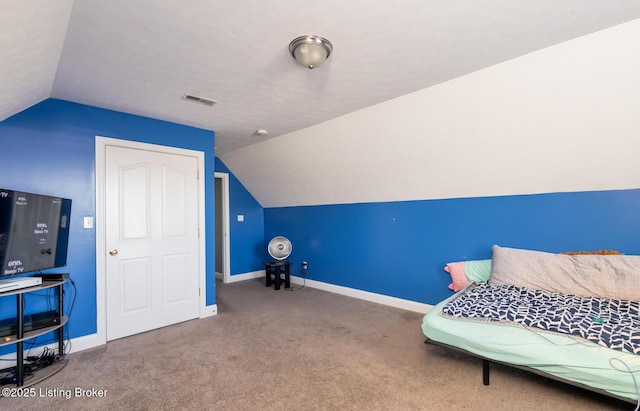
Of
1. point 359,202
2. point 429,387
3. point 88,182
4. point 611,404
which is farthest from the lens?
point 359,202

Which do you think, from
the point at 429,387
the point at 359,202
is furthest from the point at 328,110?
the point at 429,387

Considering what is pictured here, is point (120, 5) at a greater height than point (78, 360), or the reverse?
point (120, 5)

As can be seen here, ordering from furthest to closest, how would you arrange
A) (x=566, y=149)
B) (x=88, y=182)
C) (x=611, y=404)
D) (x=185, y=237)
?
(x=185, y=237)
(x=88, y=182)
(x=566, y=149)
(x=611, y=404)

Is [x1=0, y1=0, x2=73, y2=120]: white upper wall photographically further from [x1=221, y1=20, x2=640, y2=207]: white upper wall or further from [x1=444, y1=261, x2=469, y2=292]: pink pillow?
[x1=444, y1=261, x2=469, y2=292]: pink pillow

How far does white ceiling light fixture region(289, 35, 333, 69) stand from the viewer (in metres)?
1.91

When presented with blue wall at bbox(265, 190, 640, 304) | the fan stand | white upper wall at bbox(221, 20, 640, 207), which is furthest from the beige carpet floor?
white upper wall at bbox(221, 20, 640, 207)

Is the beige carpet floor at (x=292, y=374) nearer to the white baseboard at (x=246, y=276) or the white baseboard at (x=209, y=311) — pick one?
the white baseboard at (x=209, y=311)

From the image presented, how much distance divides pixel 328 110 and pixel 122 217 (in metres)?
2.53

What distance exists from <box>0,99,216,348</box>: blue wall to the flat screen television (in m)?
0.20

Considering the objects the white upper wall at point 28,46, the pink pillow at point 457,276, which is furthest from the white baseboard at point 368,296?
the white upper wall at point 28,46

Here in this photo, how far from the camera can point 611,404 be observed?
1943 mm

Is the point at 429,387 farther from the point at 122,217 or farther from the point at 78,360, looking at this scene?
the point at 122,217

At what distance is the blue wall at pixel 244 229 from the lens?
568cm

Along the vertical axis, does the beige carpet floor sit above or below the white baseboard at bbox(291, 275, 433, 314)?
below
